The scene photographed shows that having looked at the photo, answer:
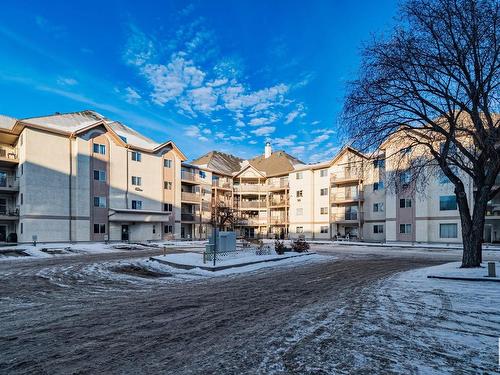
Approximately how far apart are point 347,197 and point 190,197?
24001 mm

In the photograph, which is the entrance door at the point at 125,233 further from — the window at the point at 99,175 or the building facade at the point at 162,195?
the window at the point at 99,175

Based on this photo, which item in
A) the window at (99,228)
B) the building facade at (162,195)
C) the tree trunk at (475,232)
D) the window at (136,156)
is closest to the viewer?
the tree trunk at (475,232)

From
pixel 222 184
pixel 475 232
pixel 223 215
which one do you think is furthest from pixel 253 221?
pixel 475 232

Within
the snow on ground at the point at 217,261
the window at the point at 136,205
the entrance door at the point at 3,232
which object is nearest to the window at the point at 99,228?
the window at the point at 136,205

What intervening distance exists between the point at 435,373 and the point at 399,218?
136ft

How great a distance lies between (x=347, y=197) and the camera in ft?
164

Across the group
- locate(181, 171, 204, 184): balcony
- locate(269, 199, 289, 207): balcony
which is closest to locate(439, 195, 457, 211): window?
locate(269, 199, 289, 207): balcony

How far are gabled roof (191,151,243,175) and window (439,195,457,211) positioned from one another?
34.2 m

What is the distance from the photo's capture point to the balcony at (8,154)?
3659 cm

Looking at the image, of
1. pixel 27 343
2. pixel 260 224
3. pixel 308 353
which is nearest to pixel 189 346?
pixel 308 353

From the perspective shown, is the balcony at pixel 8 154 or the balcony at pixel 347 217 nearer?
the balcony at pixel 8 154

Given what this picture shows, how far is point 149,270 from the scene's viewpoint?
675 inches

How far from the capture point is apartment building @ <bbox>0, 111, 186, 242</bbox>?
35594 millimetres

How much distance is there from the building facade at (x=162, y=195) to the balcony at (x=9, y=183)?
0.09 m
